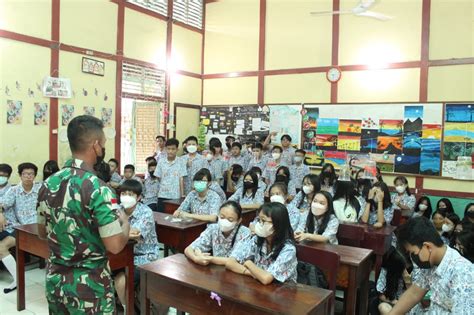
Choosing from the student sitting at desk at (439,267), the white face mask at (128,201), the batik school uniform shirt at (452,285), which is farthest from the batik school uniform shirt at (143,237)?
the batik school uniform shirt at (452,285)

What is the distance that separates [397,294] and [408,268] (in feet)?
0.76

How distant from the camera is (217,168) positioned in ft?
23.6

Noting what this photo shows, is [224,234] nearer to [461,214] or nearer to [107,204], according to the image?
[107,204]

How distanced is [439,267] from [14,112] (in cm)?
560

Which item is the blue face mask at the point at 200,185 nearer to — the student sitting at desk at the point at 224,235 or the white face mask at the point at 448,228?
the student sitting at desk at the point at 224,235

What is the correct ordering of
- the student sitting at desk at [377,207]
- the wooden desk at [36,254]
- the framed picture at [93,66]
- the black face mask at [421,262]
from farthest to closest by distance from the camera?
the framed picture at [93,66] < the student sitting at desk at [377,207] < the wooden desk at [36,254] < the black face mask at [421,262]

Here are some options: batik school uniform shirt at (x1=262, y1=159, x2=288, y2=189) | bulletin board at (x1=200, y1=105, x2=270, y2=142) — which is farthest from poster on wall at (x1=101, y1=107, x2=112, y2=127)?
batik school uniform shirt at (x1=262, y1=159, x2=288, y2=189)

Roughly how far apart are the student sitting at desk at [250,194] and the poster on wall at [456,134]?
3471mm

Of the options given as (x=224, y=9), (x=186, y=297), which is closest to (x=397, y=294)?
(x=186, y=297)

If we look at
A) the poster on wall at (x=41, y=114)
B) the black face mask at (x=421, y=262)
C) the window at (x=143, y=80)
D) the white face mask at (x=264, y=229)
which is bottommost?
the black face mask at (x=421, y=262)

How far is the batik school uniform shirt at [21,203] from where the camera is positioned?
14.1 feet

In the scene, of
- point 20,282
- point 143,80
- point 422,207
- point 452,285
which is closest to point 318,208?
point 452,285

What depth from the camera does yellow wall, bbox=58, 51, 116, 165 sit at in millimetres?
6152

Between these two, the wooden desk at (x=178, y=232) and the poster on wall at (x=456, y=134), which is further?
the poster on wall at (x=456, y=134)
